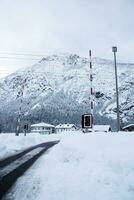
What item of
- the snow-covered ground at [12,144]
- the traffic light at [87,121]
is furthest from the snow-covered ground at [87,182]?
the traffic light at [87,121]

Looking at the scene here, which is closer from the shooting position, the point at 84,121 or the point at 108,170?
the point at 108,170

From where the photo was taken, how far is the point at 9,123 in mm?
189500

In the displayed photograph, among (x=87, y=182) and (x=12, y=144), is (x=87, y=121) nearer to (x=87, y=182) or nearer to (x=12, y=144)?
(x=12, y=144)

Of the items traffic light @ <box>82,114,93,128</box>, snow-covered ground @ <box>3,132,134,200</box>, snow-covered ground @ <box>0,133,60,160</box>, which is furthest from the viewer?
traffic light @ <box>82,114,93,128</box>

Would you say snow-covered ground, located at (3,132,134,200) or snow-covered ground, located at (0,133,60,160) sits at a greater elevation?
snow-covered ground, located at (0,133,60,160)

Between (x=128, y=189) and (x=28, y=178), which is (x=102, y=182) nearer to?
(x=128, y=189)

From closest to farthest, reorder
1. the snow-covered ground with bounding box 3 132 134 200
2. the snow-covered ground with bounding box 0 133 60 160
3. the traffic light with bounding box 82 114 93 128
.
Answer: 1. the snow-covered ground with bounding box 3 132 134 200
2. the snow-covered ground with bounding box 0 133 60 160
3. the traffic light with bounding box 82 114 93 128

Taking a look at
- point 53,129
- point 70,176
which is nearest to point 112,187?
point 70,176

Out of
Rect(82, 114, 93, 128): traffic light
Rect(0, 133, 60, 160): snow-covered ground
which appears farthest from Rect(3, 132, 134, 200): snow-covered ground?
Rect(82, 114, 93, 128): traffic light

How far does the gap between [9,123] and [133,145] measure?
178373mm

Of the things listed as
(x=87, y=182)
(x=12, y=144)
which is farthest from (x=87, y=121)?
(x=87, y=182)

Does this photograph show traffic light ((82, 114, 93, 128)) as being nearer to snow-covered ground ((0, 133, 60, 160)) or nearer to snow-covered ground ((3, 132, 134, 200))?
snow-covered ground ((0, 133, 60, 160))

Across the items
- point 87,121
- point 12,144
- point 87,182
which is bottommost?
point 87,182

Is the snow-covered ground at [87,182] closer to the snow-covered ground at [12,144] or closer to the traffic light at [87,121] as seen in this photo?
the snow-covered ground at [12,144]
